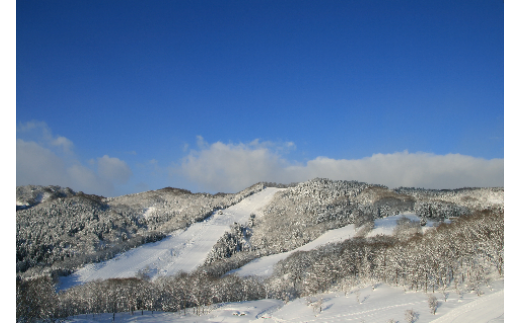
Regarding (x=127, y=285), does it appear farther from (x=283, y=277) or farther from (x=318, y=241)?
(x=318, y=241)

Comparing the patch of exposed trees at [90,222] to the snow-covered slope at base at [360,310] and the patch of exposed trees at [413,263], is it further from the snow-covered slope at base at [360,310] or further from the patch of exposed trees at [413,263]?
the patch of exposed trees at [413,263]

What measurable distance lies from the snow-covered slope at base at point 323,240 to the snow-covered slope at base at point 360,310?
29.1 meters

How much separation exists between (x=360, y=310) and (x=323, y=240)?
5506 cm

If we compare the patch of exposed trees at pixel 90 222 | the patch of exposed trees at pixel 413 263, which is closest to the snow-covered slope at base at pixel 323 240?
the patch of exposed trees at pixel 413 263

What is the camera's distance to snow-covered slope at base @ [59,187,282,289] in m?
89.1

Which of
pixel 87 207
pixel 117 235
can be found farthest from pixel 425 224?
pixel 87 207

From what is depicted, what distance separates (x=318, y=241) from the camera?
87.1 meters

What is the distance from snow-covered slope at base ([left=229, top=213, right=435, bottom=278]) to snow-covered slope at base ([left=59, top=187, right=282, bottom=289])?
73.5 ft

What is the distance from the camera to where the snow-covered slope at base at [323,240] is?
7370cm

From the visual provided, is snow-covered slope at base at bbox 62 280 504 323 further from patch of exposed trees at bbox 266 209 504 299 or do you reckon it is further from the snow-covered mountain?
patch of exposed trees at bbox 266 209 504 299

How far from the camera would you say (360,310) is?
3183cm

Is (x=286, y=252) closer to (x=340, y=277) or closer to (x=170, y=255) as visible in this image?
(x=340, y=277)

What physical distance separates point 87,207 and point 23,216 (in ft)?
78.6

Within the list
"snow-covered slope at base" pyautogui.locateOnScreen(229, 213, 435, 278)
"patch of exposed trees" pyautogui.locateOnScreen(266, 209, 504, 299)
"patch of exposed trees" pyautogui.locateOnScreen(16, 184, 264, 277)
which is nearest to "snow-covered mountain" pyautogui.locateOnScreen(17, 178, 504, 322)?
"patch of exposed trees" pyautogui.locateOnScreen(266, 209, 504, 299)
